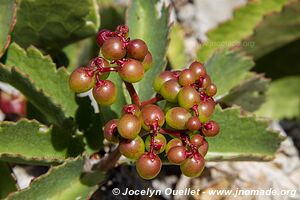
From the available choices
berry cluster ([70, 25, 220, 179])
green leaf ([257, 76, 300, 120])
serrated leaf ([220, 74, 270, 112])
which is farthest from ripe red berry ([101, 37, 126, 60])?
green leaf ([257, 76, 300, 120])

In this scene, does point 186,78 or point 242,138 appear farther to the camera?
point 242,138

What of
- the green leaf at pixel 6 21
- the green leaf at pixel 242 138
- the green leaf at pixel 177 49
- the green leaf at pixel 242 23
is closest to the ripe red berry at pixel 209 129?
the green leaf at pixel 242 138

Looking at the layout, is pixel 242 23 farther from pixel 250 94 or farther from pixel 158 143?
pixel 158 143

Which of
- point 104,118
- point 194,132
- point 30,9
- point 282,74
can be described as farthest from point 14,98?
point 282,74

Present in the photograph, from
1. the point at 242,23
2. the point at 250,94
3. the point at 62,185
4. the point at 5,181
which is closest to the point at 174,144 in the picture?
the point at 62,185

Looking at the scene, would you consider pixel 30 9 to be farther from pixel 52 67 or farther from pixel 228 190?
pixel 228 190

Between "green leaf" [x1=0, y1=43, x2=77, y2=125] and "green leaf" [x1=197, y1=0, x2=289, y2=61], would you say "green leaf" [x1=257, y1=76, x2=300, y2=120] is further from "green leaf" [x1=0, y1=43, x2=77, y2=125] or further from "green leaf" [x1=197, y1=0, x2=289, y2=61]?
"green leaf" [x1=0, y1=43, x2=77, y2=125]
